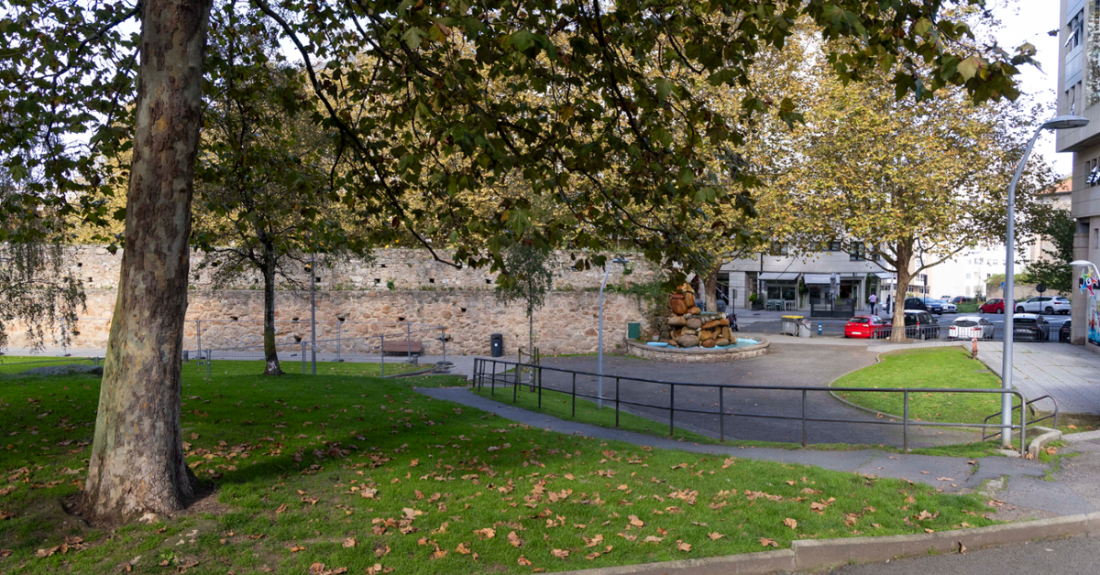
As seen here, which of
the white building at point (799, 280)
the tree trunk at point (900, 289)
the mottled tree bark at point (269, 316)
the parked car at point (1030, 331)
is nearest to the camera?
the mottled tree bark at point (269, 316)

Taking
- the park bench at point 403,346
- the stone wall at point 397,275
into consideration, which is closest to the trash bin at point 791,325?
the stone wall at point 397,275

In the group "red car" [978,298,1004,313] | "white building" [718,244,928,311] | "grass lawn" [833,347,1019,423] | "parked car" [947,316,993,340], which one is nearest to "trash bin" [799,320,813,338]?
"parked car" [947,316,993,340]

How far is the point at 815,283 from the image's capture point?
2211 inches

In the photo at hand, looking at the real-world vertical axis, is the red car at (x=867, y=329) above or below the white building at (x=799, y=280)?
below

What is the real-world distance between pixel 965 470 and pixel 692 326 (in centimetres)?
1742

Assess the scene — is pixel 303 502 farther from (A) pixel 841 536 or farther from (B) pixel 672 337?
(B) pixel 672 337

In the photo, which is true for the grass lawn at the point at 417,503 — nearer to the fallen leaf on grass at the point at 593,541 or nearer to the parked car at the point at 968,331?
the fallen leaf on grass at the point at 593,541

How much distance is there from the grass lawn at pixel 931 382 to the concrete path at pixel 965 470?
5093 mm

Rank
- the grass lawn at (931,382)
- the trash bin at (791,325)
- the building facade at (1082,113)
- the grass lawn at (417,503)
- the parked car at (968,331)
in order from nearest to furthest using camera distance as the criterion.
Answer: the grass lawn at (417,503)
the grass lawn at (931,382)
the building facade at (1082,113)
the parked car at (968,331)
the trash bin at (791,325)

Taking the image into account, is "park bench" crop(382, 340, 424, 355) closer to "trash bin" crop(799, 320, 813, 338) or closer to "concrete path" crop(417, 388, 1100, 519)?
"concrete path" crop(417, 388, 1100, 519)

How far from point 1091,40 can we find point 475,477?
28.6 meters

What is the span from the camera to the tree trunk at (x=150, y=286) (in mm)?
5086

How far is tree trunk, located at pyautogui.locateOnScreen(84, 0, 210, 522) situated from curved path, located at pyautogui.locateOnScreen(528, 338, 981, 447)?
725 cm

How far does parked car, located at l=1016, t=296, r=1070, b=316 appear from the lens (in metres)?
48.8
